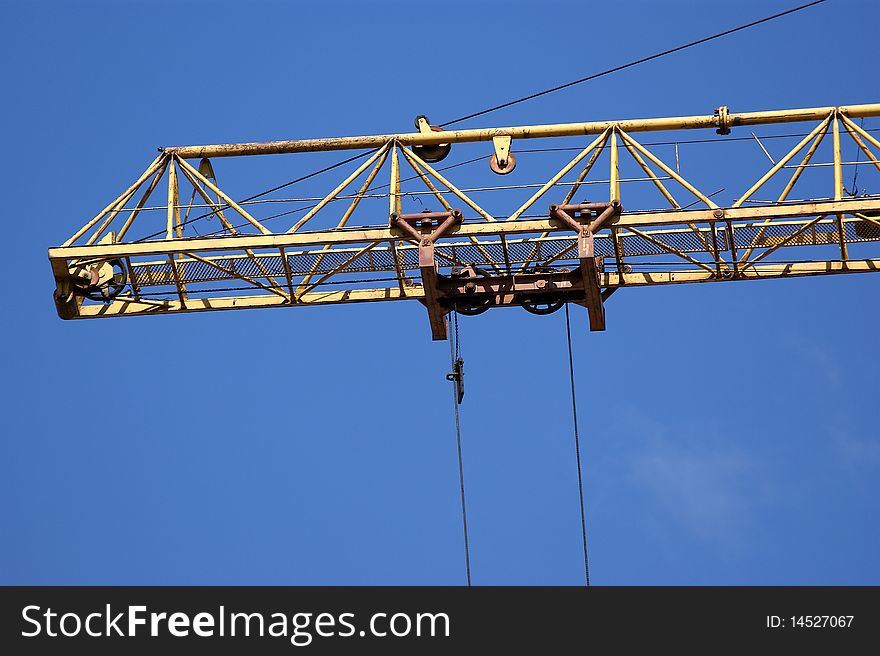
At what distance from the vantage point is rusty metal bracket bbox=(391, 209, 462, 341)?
61438 millimetres

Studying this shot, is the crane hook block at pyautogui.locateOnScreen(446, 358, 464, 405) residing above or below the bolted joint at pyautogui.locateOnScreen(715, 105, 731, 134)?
below

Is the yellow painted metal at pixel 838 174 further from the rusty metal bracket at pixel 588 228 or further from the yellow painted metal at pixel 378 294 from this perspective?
the rusty metal bracket at pixel 588 228

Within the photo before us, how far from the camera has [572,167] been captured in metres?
62.6

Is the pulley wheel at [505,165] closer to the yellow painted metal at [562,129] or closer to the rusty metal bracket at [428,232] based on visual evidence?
the yellow painted metal at [562,129]

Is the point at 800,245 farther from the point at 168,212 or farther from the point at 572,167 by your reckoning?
the point at 168,212

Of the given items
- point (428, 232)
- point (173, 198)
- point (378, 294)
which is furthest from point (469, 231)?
point (173, 198)

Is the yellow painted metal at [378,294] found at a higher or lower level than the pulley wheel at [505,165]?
lower

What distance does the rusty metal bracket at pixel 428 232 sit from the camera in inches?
2419

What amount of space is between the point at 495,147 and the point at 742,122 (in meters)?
3.84

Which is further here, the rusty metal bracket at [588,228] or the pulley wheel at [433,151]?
the pulley wheel at [433,151]

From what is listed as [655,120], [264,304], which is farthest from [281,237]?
[655,120]

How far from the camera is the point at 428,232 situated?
61.7 m

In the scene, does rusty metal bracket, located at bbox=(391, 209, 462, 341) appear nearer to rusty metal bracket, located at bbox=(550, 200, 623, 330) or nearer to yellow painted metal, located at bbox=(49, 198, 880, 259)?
yellow painted metal, located at bbox=(49, 198, 880, 259)

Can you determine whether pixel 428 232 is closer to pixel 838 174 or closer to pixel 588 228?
pixel 588 228
